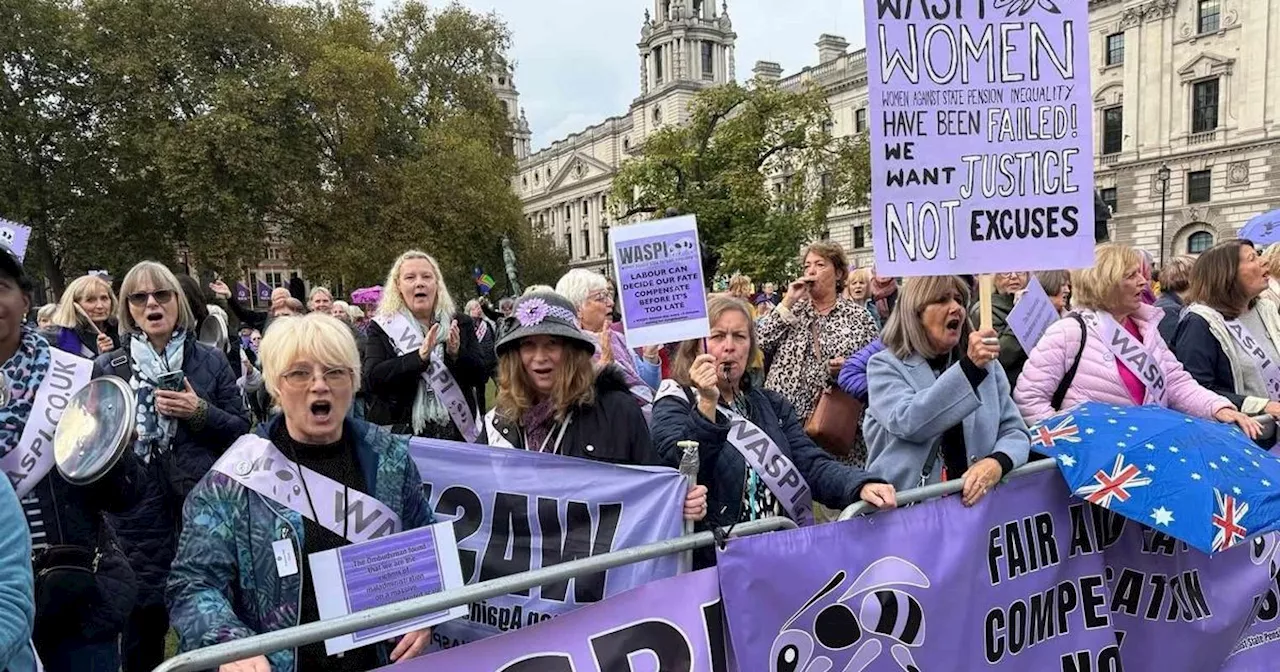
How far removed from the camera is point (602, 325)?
17.5 feet

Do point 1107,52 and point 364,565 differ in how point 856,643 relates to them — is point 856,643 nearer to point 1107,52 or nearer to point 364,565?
point 364,565

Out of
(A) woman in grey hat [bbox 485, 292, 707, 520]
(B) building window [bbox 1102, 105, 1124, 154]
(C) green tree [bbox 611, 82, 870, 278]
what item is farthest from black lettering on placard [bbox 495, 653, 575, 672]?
(B) building window [bbox 1102, 105, 1124, 154]

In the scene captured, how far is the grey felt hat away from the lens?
9.66 feet

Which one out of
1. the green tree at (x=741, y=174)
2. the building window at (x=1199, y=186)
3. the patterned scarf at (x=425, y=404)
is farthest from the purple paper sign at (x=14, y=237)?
the building window at (x=1199, y=186)

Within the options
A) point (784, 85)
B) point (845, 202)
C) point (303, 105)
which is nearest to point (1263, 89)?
point (845, 202)

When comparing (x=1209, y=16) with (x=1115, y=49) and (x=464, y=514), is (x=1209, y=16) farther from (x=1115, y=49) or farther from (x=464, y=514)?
(x=464, y=514)

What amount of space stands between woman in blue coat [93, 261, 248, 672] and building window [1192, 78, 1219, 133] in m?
54.2

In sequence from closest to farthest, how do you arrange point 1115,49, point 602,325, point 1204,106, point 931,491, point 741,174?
point 931,491 → point 602,325 → point 741,174 → point 1204,106 → point 1115,49

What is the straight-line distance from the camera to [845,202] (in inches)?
1312

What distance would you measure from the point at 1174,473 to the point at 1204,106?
5345 cm

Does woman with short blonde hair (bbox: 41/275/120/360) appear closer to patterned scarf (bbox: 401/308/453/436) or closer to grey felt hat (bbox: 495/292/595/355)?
patterned scarf (bbox: 401/308/453/436)

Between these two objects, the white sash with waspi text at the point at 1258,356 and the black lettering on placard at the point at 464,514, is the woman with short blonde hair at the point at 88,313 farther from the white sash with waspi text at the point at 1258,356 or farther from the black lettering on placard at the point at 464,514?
the white sash with waspi text at the point at 1258,356

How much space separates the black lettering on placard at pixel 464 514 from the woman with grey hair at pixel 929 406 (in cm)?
162

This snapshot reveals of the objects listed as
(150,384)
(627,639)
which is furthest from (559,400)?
(150,384)
